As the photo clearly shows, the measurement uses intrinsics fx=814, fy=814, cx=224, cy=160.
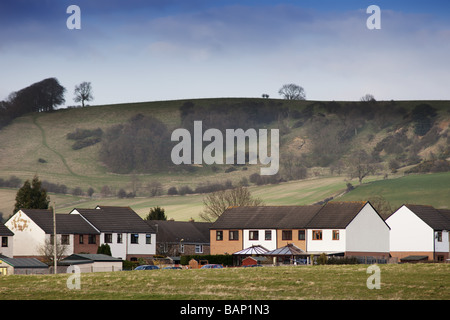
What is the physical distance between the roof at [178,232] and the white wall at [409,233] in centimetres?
2807

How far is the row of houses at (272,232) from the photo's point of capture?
98875 mm

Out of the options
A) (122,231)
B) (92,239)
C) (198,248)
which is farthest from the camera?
(198,248)

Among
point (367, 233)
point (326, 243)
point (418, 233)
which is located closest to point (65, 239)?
point (326, 243)

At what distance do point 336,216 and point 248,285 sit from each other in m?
51.9

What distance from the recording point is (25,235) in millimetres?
102188

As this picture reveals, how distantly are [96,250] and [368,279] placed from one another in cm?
5857

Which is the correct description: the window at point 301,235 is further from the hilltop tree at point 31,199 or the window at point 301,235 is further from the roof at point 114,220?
the hilltop tree at point 31,199

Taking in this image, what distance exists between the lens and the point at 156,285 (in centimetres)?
5169

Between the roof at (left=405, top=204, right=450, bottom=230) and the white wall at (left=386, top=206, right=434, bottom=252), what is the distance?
53 centimetres

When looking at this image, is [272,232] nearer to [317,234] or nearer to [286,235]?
[286,235]

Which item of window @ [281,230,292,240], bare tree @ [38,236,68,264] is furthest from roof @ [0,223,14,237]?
window @ [281,230,292,240]

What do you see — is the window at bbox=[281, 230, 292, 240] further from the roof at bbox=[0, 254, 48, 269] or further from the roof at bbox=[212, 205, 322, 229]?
the roof at bbox=[0, 254, 48, 269]

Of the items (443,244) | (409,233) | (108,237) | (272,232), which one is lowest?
(443,244)

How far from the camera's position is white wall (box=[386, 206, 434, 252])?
10344cm
